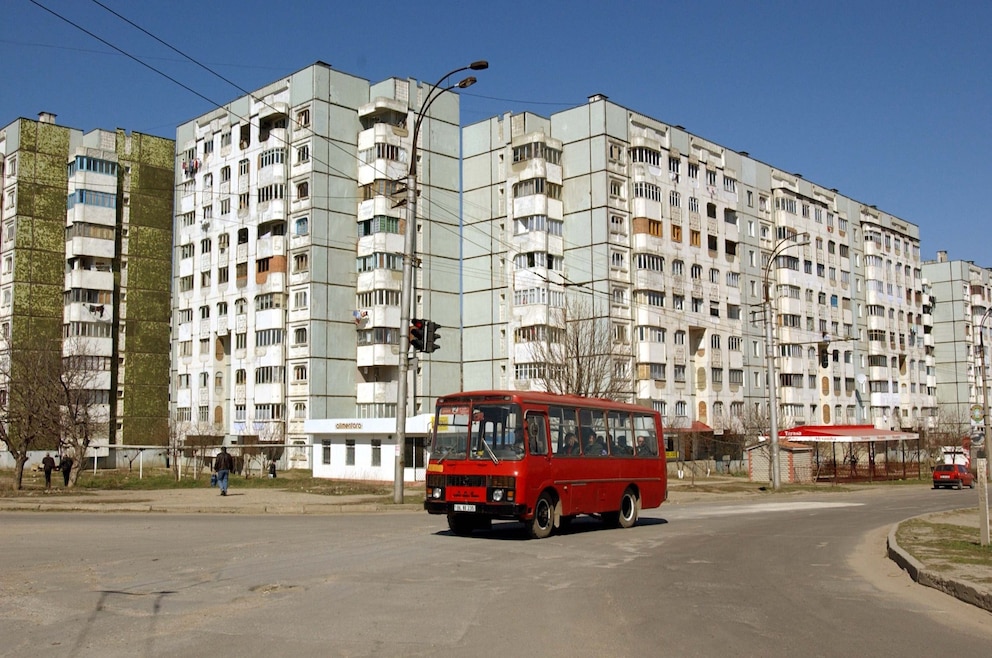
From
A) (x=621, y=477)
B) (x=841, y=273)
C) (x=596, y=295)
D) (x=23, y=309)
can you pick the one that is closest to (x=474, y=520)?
(x=621, y=477)

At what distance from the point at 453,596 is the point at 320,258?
56518 mm

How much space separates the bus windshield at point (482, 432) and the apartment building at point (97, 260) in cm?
6000

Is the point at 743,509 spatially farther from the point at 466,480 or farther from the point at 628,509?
the point at 466,480

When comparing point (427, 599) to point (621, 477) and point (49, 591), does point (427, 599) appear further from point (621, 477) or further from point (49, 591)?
point (621, 477)

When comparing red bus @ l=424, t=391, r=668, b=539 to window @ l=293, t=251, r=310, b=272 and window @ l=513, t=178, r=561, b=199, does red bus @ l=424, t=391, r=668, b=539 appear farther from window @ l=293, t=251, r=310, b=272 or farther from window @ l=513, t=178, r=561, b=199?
window @ l=513, t=178, r=561, b=199

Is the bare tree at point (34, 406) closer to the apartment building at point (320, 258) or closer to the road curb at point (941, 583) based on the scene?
the apartment building at point (320, 258)

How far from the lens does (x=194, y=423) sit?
238ft

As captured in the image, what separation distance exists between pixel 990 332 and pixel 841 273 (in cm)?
5064

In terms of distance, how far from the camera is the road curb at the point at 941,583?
10.2 meters

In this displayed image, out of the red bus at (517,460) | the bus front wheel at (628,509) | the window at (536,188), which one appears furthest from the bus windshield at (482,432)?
the window at (536,188)

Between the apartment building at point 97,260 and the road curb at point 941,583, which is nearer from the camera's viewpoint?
the road curb at point 941,583

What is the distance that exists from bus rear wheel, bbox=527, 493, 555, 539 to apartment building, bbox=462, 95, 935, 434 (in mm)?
40124

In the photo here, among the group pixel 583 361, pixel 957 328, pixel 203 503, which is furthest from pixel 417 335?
pixel 957 328

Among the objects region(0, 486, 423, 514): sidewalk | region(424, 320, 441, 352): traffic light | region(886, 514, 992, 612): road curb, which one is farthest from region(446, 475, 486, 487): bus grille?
region(0, 486, 423, 514): sidewalk
